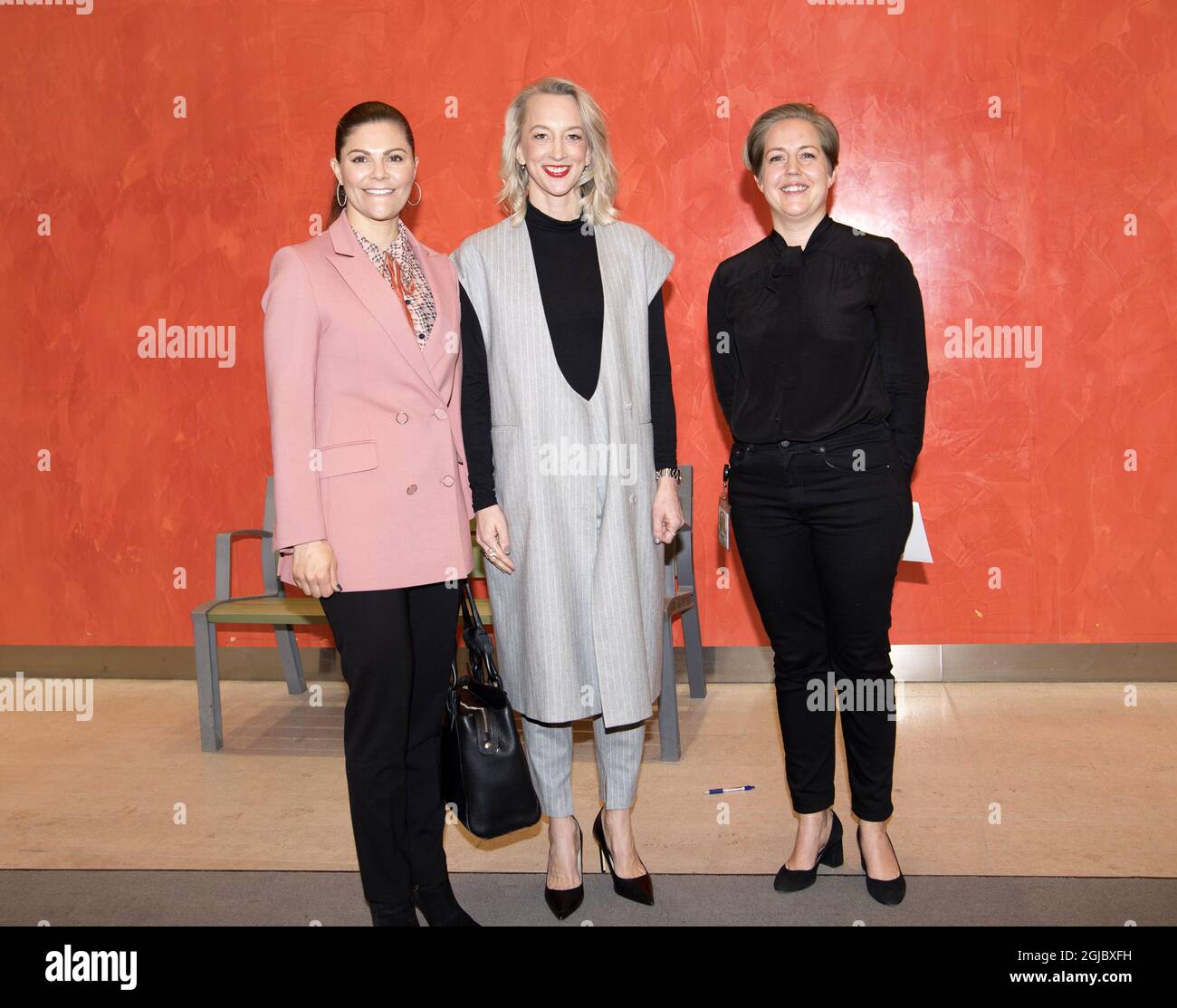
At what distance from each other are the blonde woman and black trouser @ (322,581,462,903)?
212 millimetres

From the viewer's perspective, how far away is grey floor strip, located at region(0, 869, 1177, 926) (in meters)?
2.33

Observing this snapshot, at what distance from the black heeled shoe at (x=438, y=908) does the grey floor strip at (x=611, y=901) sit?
20cm

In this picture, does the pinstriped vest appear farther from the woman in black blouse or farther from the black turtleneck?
the woman in black blouse

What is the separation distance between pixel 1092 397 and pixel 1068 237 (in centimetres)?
61

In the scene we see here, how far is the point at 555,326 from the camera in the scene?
7.42 feet

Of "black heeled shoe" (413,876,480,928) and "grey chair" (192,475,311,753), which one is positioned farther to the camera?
"grey chair" (192,475,311,753)

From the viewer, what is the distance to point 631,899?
2.44 m

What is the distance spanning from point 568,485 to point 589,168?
685 mm

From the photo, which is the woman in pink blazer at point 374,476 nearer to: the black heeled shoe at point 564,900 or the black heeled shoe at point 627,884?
the black heeled shoe at point 564,900

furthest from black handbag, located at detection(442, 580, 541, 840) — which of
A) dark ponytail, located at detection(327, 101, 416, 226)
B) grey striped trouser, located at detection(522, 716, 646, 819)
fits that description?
dark ponytail, located at detection(327, 101, 416, 226)

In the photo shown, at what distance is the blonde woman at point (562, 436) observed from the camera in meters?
2.25

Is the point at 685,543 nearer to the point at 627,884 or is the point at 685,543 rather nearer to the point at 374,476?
the point at 627,884

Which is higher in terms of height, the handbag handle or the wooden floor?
the handbag handle

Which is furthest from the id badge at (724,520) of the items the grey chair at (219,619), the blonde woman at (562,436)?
the grey chair at (219,619)
